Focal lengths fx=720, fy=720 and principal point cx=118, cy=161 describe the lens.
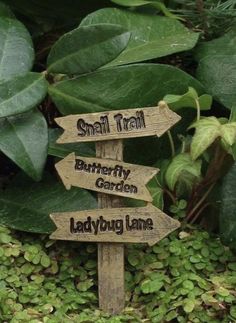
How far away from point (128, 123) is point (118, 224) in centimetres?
20

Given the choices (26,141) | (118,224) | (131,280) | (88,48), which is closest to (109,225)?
(118,224)

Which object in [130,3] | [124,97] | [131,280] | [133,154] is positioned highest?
[130,3]

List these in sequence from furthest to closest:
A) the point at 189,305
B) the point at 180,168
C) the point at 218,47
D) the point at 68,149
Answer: the point at 218,47 < the point at 68,149 < the point at 180,168 < the point at 189,305

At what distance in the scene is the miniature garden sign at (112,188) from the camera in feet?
4.47

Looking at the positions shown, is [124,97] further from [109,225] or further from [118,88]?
[109,225]

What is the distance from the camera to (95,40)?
4.86 feet

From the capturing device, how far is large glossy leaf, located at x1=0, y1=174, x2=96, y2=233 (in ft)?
4.92

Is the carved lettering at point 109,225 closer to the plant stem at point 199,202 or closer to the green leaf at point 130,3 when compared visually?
the plant stem at point 199,202

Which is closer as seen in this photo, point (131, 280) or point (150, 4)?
point (131, 280)

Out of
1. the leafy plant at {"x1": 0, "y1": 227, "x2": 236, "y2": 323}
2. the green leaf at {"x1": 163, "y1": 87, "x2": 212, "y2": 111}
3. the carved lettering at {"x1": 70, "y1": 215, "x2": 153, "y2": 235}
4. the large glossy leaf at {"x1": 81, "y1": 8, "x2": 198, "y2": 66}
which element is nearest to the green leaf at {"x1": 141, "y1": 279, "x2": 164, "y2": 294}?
the leafy plant at {"x1": 0, "y1": 227, "x2": 236, "y2": 323}

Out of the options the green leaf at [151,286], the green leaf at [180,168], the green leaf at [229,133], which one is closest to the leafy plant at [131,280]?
the green leaf at [151,286]

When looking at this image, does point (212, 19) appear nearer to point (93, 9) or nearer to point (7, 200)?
point (93, 9)

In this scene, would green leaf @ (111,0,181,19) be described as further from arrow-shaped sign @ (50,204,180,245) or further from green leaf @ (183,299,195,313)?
green leaf @ (183,299,195,313)

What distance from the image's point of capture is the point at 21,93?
1465 millimetres
